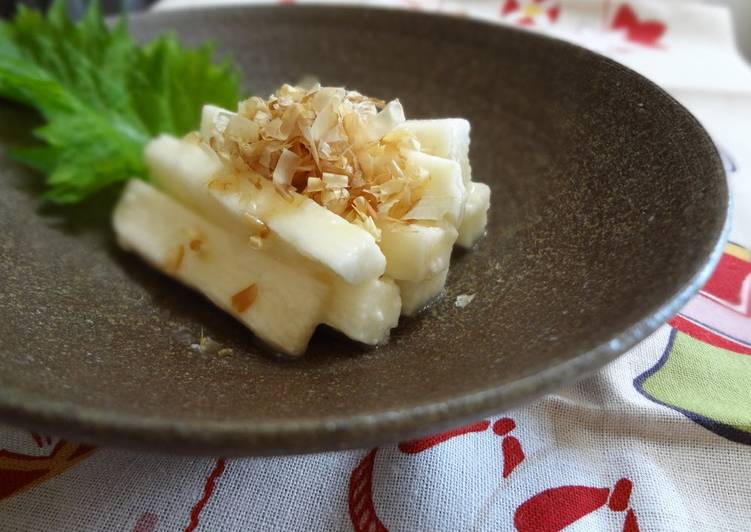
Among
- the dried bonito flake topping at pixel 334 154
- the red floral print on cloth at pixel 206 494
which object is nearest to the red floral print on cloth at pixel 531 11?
the dried bonito flake topping at pixel 334 154

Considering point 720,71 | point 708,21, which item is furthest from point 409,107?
point 708,21

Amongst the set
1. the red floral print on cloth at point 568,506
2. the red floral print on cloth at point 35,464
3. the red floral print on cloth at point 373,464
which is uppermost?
the red floral print on cloth at point 568,506

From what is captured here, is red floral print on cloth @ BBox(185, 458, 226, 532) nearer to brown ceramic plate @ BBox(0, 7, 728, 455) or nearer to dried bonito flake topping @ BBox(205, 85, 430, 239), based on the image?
brown ceramic plate @ BBox(0, 7, 728, 455)

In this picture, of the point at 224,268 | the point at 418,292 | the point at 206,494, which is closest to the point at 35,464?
the point at 206,494

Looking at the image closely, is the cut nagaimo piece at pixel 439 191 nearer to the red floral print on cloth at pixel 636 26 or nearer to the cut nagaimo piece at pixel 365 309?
the cut nagaimo piece at pixel 365 309

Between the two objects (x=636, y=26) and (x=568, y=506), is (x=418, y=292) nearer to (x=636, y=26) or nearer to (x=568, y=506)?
(x=568, y=506)

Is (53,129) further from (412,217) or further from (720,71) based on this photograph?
(720,71)
